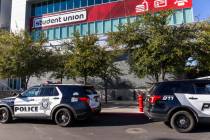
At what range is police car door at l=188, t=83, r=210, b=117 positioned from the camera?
10859mm

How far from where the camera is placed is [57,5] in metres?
39.4

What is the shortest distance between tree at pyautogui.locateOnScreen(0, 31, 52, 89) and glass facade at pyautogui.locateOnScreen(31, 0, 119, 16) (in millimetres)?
13822

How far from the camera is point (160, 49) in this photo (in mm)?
17719

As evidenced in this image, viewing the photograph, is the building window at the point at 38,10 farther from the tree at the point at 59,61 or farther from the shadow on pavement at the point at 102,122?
the shadow on pavement at the point at 102,122

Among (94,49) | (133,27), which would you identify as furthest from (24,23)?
(133,27)

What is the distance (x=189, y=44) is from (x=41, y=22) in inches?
1031

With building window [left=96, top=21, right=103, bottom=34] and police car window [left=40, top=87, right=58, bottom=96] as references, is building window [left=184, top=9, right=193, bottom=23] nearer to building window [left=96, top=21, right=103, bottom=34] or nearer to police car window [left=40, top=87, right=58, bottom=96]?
building window [left=96, top=21, right=103, bottom=34]

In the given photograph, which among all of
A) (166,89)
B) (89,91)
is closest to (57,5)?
(89,91)

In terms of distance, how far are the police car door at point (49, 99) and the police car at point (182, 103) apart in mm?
3738

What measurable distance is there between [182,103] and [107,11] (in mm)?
25150

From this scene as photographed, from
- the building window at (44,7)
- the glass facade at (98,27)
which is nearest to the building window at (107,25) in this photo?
the glass facade at (98,27)

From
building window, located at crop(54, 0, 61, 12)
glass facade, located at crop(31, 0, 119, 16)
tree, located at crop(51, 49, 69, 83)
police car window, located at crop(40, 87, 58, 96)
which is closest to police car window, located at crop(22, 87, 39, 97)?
police car window, located at crop(40, 87, 58, 96)

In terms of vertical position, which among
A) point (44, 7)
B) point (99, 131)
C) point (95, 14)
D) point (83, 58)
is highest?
point (44, 7)

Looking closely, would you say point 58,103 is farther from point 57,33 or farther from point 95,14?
point 57,33
